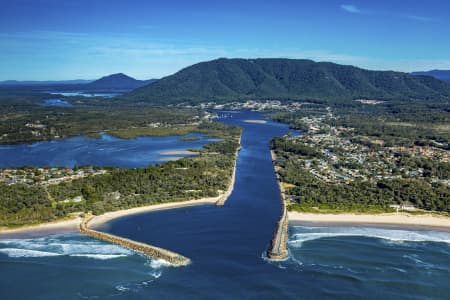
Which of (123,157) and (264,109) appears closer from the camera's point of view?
(123,157)

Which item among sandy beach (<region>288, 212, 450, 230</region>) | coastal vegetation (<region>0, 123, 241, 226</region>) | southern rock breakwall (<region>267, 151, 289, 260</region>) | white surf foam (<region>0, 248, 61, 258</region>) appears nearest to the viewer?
southern rock breakwall (<region>267, 151, 289, 260</region>)

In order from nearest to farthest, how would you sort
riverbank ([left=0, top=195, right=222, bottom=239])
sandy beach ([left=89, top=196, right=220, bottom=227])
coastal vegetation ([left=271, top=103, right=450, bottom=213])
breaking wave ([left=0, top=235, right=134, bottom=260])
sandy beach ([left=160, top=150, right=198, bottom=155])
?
breaking wave ([left=0, top=235, right=134, bottom=260]) → riverbank ([left=0, top=195, right=222, bottom=239]) → sandy beach ([left=89, top=196, right=220, bottom=227]) → coastal vegetation ([left=271, top=103, right=450, bottom=213]) → sandy beach ([left=160, top=150, right=198, bottom=155])

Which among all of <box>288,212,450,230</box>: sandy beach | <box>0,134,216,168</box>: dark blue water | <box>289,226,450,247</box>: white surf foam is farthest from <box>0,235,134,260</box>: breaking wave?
<box>0,134,216,168</box>: dark blue water

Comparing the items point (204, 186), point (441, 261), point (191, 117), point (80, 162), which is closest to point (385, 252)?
point (441, 261)

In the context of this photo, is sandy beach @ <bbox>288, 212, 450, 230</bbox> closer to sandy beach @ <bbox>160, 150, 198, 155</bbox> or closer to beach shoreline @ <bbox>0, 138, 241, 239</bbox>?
beach shoreline @ <bbox>0, 138, 241, 239</bbox>

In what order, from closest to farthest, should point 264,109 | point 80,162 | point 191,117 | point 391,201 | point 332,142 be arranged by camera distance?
point 391,201, point 80,162, point 332,142, point 191,117, point 264,109

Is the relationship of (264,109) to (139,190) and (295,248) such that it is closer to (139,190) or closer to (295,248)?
(139,190)

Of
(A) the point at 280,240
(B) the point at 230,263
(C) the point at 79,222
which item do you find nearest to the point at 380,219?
(A) the point at 280,240
